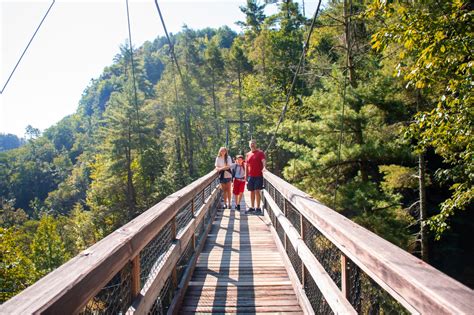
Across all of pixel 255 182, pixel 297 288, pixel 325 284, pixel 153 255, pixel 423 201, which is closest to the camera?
pixel 325 284

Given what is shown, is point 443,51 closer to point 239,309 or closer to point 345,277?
point 345,277

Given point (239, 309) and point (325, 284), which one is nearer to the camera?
point (325, 284)

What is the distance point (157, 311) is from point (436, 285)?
192 cm

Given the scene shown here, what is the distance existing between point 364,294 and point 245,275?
165cm

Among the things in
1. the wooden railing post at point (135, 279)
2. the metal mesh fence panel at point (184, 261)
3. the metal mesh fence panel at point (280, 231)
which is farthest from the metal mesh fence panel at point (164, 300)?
the metal mesh fence panel at point (280, 231)

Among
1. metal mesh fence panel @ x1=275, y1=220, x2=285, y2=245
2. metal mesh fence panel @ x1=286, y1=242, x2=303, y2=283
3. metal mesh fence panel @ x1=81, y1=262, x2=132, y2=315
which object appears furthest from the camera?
metal mesh fence panel @ x1=275, y1=220, x2=285, y2=245

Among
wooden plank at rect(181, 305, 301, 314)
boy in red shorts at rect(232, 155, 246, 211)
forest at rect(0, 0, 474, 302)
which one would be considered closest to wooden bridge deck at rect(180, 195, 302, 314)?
wooden plank at rect(181, 305, 301, 314)

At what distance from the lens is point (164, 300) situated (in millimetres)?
2566

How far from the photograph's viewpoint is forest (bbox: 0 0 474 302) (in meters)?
4.88

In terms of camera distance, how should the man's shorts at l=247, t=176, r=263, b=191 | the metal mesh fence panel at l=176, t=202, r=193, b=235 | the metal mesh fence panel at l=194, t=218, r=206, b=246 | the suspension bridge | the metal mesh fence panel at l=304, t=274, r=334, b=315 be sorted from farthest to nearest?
the man's shorts at l=247, t=176, r=263, b=191 → the metal mesh fence panel at l=194, t=218, r=206, b=246 → the metal mesh fence panel at l=176, t=202, r=193, b=235 → the metal mesh fence panel at l=304, t=274, r=334, b=315 → the suspension bridge

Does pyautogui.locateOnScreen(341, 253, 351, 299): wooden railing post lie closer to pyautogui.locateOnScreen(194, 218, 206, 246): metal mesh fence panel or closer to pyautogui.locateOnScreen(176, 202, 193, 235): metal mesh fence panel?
pyautogui.locateOnScreen(176, 202, 193, 235): metal mesh fence panel

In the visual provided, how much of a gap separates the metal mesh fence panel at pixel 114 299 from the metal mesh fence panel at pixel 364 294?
1.19 m

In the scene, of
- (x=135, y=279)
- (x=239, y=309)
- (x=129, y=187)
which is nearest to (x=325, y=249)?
(x=239, y=309)

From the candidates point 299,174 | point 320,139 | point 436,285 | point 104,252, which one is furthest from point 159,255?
point 299,174
